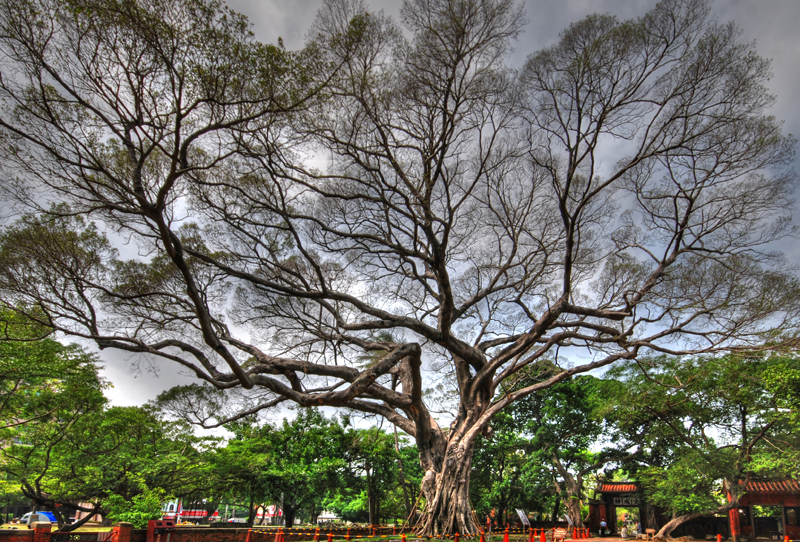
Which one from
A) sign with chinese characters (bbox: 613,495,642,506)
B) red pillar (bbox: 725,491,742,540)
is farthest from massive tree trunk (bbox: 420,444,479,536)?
sign with chinese characters (bbox: 613,495,642,506)

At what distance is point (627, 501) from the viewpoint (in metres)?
22.4

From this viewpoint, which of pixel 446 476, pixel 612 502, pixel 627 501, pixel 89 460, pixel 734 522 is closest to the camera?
pixel 446 476

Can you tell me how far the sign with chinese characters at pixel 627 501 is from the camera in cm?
2194

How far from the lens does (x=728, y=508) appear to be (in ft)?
55.9

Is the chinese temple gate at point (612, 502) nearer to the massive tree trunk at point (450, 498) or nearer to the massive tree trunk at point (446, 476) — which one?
the massive tree trunk at point (446, 476)

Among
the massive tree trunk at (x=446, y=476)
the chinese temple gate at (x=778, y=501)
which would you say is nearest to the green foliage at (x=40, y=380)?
the massive tree trunk at (x=446, y=476)

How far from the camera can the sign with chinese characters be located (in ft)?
72.0

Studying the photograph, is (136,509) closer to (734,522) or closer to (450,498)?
(450,498)

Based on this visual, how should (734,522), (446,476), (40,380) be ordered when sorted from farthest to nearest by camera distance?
(734,522)
(40,380)
(446,476)

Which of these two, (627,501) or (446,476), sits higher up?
(446,476)

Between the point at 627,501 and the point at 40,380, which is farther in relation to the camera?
the point at 627,501

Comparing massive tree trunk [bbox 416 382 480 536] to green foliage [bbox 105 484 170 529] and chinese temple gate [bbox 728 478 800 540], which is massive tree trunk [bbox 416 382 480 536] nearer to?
green foliage [bbox 105 484 170 529]

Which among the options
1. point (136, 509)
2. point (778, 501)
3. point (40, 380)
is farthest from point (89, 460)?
point (778, 501)

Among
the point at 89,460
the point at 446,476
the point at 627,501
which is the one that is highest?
the point at 89,460
